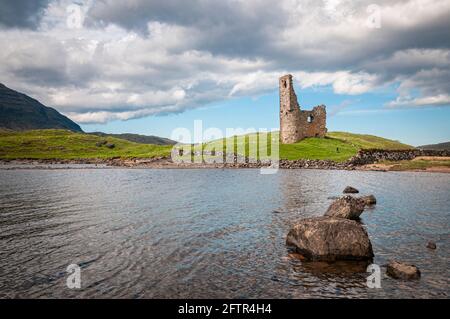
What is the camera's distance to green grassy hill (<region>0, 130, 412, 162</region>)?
9712 centimetres

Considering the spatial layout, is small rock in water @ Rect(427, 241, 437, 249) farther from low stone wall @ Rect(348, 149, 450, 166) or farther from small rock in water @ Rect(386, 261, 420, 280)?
low stone wall @ Rect(348, 149, 450, 166)

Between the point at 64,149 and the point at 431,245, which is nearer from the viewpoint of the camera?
the point at 431,245

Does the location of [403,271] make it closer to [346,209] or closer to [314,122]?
[346,209]

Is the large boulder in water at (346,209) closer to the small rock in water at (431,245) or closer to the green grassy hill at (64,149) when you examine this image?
the small rock in water at (431,245)

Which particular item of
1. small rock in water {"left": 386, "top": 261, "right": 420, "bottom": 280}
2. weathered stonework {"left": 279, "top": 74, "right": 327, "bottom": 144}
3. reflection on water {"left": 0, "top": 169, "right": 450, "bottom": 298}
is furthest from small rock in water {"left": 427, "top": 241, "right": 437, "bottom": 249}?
weathered stonework {"left": 279, "top": 74, "right": 327, "bottom": 144}

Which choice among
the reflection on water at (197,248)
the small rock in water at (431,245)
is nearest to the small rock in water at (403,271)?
the reflection on water at (197,248)

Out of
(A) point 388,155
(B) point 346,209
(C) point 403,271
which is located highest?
(A) point 388,155

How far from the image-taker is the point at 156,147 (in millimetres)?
156625

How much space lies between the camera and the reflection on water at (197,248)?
13750mm

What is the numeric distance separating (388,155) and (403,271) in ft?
266

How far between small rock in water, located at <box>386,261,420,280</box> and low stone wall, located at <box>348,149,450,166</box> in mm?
73213

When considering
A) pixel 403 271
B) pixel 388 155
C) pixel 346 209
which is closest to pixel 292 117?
pixel 388 155
